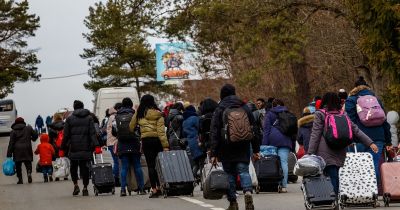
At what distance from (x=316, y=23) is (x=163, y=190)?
1002 inches

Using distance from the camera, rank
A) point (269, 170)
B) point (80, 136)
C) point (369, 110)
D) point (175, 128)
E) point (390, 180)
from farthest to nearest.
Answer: point (175, 128)
point (80, 136)
point (269, 170)
point (369, 110)
point (390, 180)

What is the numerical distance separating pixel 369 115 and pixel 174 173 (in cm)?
476

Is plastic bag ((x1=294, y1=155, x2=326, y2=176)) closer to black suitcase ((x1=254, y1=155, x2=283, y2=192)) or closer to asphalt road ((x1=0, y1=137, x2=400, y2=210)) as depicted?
asphalt road ((x1=0, y1=137, x2=400, y2=210))

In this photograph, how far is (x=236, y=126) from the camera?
15633mm

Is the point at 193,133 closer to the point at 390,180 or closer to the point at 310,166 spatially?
the point at 390,180

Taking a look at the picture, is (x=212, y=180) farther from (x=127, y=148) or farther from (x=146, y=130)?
(x=127, y=148)

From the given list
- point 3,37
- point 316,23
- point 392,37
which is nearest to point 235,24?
point 316,23

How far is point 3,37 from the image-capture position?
10562 centimetres

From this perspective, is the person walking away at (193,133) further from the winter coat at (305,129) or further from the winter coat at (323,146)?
the winter coat at (323,146)

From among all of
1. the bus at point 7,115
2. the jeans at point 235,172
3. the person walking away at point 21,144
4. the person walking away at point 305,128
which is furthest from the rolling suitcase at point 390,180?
the bus at point 7,115

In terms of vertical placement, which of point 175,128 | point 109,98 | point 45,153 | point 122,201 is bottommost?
point 122,201

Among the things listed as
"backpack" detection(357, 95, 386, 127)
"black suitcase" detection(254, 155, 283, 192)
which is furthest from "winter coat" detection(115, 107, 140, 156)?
"backpack" detection(357, 95, 386, 127)

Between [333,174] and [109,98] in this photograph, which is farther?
[109,98]

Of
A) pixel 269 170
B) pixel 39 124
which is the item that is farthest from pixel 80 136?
pixel 39 124
